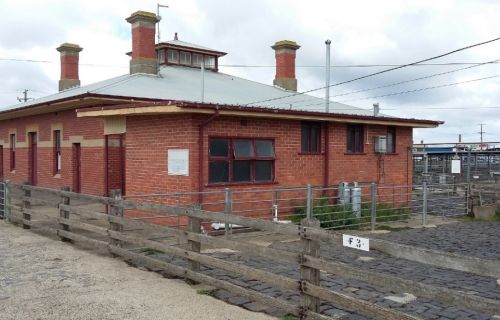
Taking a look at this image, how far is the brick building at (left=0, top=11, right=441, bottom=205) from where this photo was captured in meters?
12.2

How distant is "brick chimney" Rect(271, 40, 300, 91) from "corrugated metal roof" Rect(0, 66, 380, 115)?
64 cm

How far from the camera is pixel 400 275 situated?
310 inches

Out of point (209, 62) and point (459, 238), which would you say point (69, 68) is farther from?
point (459, 238)

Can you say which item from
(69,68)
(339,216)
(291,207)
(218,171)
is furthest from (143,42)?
(339,216)

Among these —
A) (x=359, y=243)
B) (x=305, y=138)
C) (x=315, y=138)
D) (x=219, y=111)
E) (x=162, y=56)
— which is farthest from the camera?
(x=162, y=56)

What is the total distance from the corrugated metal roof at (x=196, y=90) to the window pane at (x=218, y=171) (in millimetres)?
3685

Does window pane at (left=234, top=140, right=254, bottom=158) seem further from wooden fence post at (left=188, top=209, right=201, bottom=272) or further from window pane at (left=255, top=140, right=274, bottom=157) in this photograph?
wooden fence post at (left=188, top=209, right=201, bottom=272)

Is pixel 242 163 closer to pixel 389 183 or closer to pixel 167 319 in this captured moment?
→ pixel 389 183

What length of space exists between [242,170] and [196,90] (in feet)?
23.1

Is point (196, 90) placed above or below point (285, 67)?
below

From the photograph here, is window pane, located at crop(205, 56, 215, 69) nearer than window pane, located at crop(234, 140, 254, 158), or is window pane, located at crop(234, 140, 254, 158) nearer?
window pane, located at crop(234, 140, 254, 158)

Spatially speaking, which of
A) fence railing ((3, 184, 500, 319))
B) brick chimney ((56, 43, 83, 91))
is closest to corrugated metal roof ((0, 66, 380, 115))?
brick chimney ((56, 43, 83, 91))

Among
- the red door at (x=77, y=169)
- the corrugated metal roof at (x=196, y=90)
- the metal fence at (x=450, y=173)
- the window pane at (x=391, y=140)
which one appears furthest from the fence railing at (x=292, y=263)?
the metal fence at (x=450, y=173)

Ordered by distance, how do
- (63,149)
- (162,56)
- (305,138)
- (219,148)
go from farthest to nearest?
(162,56)
(63,149)
(305,138)
(219,148)
